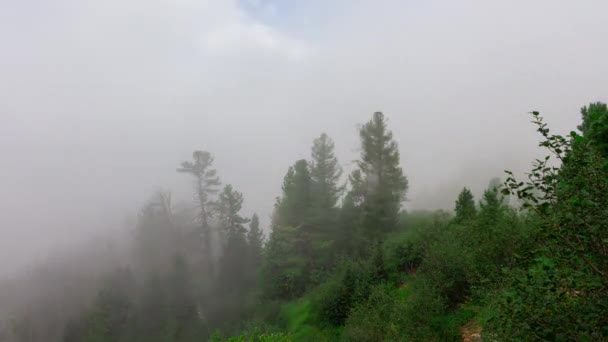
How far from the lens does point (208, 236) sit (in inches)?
2221

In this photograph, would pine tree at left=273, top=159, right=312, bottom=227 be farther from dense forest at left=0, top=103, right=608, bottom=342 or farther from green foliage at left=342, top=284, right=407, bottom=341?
green foliage at left=342, top=284, right=407, bottom=341

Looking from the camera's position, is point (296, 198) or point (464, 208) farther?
point (296, 198)

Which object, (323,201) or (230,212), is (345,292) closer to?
(323,201)

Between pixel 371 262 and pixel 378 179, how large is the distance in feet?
49.5

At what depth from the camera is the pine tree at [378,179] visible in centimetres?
3809

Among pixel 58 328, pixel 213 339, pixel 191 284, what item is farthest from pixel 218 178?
pixel 58 328

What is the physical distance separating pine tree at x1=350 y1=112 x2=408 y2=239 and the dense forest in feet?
0.42

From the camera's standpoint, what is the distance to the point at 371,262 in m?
26.2

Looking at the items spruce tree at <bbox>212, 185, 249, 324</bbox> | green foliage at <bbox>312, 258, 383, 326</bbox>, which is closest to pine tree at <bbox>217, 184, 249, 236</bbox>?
spruce tree at <bbox>212, 185, 249, 324</bbox>

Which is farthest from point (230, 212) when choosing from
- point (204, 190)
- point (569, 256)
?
point (569, 256)

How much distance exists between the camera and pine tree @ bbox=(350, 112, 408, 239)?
3809 cm

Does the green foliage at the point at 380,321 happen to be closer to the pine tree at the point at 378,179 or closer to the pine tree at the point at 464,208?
the pine tree at the point at 464,208

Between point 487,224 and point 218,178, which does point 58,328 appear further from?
point 487,224

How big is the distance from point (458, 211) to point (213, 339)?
21.2 meters
